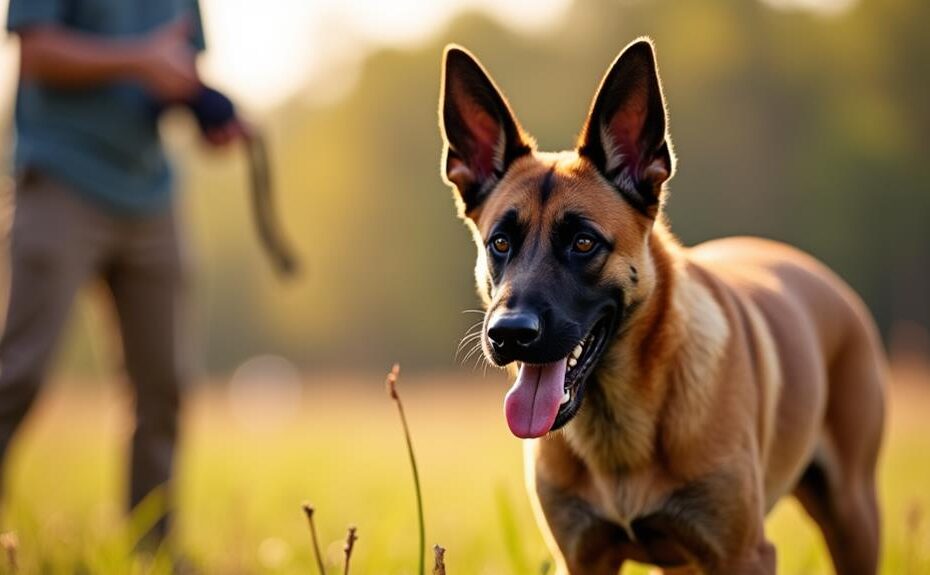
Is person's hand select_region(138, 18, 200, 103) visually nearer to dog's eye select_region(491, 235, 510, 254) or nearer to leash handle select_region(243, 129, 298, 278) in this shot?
leash handle select_region(243, 129, 298, 278)

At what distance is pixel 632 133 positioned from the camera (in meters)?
3.68

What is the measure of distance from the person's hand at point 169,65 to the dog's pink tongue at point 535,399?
2.18m

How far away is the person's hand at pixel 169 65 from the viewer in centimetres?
455

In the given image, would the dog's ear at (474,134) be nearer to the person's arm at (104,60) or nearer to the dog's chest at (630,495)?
the dog's chest at (630,495)

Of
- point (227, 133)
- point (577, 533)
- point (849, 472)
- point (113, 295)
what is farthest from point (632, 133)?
point (113, 295)

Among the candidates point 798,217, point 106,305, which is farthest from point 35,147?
point 798,217

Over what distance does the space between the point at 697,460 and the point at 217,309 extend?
51644 millimetres

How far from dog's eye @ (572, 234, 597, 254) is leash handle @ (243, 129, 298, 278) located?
1.70m

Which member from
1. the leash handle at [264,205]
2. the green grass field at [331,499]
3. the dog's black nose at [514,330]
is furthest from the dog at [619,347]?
the leash handle at [264,205]

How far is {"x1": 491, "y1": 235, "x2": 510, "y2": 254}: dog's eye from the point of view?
11.8 feet

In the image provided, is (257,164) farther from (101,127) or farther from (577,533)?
(577,533)

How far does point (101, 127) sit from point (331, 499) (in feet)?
11.5

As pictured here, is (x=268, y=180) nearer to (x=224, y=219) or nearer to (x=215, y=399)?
(x=215, y=399)

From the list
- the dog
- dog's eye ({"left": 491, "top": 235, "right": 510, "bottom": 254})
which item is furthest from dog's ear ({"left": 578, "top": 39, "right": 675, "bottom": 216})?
dog's eye ({"left": 491, "top": 235, "right": 510, "bottom": 254})
